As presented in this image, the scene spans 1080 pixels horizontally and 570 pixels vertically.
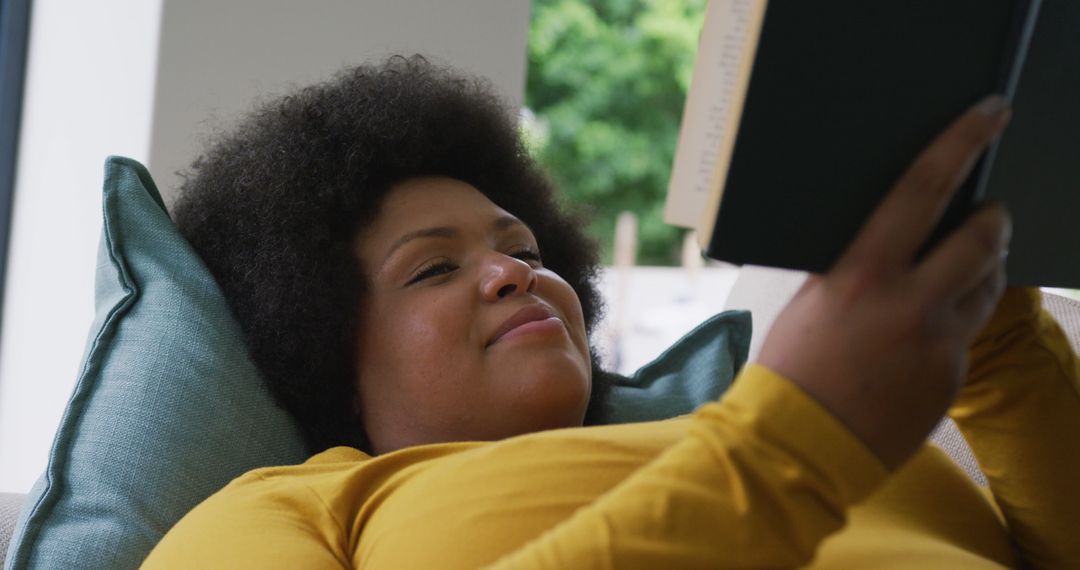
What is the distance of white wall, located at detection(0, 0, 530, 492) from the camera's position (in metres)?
1.88

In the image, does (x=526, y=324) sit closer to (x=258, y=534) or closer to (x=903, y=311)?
(x=258, y=534)

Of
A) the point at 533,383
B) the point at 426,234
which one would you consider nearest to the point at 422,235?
the point at 426,234

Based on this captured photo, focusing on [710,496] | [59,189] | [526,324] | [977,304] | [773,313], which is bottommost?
[59,189]

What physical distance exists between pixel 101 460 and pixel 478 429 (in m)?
0.37

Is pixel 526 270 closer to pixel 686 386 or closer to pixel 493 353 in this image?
pixel 493 353

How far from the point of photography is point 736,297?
5.98ft

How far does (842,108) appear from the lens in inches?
26.1

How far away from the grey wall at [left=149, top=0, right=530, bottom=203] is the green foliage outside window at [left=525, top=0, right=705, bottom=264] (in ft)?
29.0

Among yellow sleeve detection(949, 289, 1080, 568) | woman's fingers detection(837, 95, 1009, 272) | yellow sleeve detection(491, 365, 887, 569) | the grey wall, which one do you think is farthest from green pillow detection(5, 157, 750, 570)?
woman's fingers detection(837, 95, 1009, 272)

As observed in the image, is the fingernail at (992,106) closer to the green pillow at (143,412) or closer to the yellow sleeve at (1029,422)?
the yellow sleeve at (1029,422)

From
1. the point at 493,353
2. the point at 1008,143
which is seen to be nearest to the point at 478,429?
the point at 493,353

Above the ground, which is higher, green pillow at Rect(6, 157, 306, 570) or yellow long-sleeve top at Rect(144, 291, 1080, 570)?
yellow long-sleeve top at Rect(144, 291, 1080, 570)

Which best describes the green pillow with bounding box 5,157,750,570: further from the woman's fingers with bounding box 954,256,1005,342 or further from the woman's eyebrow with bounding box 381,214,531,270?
the woman's fingers with bounding box 954,256,1005,342

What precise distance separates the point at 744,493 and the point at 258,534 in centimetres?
51
